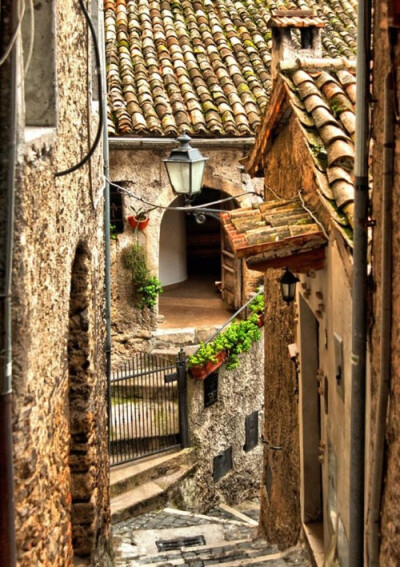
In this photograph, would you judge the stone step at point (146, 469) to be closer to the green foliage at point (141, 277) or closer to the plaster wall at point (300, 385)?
the plaster wall at point (300, 385)

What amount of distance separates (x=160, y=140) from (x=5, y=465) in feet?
30.8

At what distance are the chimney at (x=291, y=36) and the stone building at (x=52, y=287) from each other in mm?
2215

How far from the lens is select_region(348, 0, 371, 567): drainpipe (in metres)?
4.97

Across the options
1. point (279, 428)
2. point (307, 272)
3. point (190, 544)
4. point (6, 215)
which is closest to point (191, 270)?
point (190, 544)

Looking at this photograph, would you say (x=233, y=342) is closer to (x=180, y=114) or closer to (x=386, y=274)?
(x=180, y=114)

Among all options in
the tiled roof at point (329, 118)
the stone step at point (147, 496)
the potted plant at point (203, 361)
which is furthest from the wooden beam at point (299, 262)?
the potted plant at point (203, 361)

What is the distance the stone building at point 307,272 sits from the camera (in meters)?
6.48

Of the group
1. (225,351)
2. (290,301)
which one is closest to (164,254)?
(225,351)

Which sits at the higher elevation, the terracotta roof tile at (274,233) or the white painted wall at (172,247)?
the terracotta roof tile at (274,233)

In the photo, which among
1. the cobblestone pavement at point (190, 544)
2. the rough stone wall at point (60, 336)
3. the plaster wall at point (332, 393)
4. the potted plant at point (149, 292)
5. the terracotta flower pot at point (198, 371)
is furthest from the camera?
the potted plant at point (149, 292)

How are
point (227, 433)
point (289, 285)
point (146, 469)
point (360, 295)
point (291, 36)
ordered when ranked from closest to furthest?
point (360, 295), point (289, 285), point (291, 36), point (146, 469), point (227, 433)

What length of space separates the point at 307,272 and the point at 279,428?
2842mm

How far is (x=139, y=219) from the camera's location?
555 inches

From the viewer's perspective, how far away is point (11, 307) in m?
4.89
